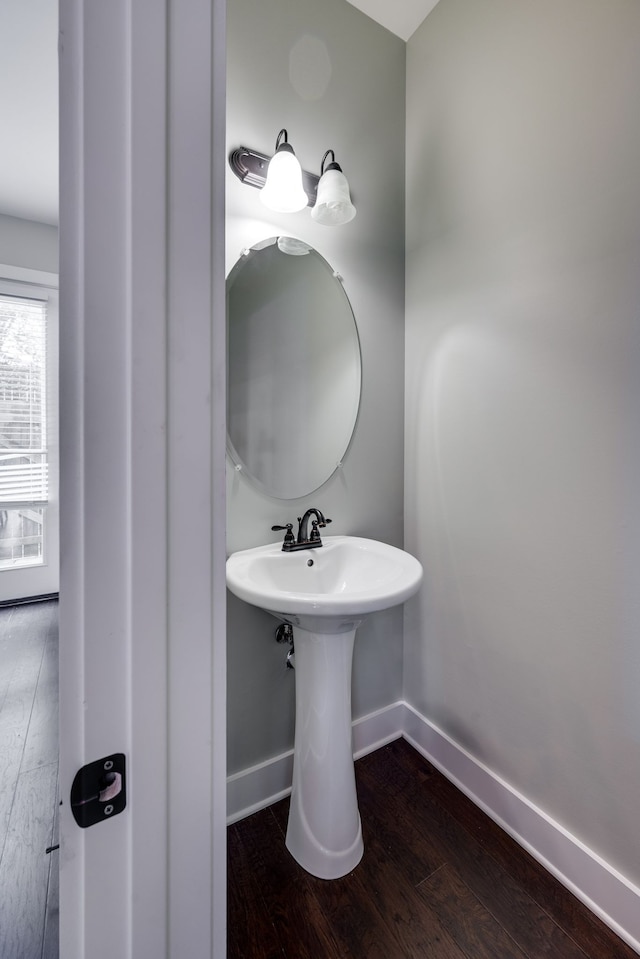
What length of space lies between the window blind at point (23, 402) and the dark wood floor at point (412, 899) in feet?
6.10

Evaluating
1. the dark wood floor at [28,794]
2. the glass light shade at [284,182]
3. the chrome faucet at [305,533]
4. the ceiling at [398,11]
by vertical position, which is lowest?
the dark wood floor at [28,794]

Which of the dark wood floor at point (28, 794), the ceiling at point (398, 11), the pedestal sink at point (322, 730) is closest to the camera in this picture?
the dark wood floor at point (28, 794)

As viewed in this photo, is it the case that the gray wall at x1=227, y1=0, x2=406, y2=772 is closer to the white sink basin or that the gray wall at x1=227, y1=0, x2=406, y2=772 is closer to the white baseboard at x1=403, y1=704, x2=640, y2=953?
the white sink basin

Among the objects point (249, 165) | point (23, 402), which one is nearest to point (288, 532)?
point (249, 165)

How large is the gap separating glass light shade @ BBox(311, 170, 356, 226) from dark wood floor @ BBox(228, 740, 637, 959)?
74.8 inches

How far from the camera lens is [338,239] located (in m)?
1.41

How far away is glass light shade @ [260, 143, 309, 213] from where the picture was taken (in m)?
1.14

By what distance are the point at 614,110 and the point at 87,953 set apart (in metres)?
1.65

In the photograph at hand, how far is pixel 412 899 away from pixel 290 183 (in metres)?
1.96

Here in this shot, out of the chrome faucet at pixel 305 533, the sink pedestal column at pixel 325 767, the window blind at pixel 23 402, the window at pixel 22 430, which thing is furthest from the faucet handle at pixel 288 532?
→ the window blind at pixel 23 402

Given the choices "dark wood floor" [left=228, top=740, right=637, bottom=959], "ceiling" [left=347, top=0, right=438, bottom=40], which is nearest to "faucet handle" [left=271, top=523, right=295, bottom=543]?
"dark wood floor" [left=228, top=740, right=637, bottom=959]

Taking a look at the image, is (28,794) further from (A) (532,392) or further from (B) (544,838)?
(A) (532,392)

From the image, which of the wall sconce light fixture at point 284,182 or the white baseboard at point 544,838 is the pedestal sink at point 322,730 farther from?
the wall sconce light fixture at point 284,182

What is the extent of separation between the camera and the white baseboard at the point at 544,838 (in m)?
0.96
